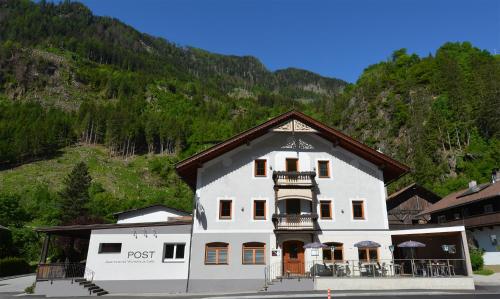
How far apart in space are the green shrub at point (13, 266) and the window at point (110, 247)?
66.1 ft

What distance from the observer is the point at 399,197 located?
43781 millimetres

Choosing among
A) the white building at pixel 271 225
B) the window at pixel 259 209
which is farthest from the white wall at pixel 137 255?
the window at pixel 259 209

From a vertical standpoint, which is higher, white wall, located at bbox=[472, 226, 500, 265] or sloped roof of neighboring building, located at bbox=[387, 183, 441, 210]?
sloped roof of neighboring building, located at bbox=[387, 183, 441, 210]

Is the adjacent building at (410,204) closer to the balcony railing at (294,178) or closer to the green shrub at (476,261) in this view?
the green shrub at (476,261)

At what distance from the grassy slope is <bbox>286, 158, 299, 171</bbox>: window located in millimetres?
46573

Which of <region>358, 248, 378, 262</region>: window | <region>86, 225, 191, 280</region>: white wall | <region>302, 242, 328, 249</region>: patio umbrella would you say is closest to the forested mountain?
<region>86, 225, 191, 280</region>: white wall

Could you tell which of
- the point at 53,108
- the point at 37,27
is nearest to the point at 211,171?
the point at 53,108

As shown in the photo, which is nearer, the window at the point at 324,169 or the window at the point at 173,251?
the window at the point at 173,251

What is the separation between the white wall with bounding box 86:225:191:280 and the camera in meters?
22.7

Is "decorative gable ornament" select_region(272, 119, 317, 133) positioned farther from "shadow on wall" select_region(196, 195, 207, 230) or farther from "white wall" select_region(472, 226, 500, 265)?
"white wall" select_region(472, 226, 500, 265)

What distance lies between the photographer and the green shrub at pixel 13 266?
35469 millimetres

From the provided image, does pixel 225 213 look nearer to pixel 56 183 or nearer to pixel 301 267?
pixel 301 267

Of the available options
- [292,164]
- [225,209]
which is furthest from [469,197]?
[225,209]

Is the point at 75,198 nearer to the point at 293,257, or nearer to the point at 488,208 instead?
the point at 293,257
